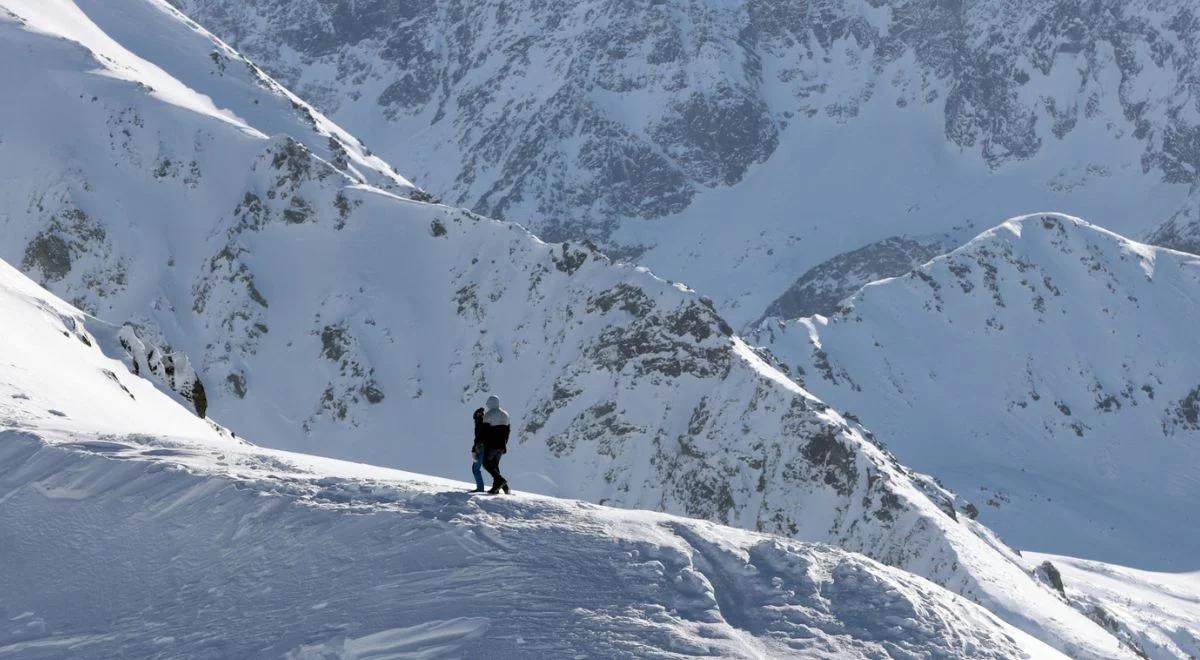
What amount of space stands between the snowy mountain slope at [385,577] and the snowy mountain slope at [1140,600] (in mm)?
62767

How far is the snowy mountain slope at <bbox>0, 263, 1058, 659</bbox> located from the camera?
17375 mm

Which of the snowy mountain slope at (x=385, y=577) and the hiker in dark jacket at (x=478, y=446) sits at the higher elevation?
the hiker in dark jacket at (x=478, y=446)

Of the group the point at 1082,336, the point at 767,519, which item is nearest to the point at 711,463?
the point at 767,519

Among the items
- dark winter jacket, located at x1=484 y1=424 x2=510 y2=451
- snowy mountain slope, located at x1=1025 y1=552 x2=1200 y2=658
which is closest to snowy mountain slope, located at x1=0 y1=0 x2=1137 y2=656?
snowy mountain slope, located at x1=1025 y1=552 x2=1200 y2=658

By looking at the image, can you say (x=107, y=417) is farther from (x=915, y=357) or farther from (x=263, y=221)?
(x=915, y=357)

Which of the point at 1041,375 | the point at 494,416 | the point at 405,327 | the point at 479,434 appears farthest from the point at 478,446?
the point at 1041,375

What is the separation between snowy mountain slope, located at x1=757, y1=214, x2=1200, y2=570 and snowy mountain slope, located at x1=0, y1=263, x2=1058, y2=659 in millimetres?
96468

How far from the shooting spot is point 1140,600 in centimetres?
9406

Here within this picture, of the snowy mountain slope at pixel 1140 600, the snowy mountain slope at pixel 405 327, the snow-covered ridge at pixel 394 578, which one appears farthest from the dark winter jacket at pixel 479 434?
the snowy mountain slope at pixel 1140 600

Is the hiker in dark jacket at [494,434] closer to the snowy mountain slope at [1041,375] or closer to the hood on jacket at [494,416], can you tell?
the hood on jacket at [494,416]

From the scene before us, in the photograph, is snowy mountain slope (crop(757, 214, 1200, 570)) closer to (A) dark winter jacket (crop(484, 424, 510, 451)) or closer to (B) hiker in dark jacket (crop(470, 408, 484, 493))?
(B) hiker in dark jacket (crop(470, 408, 484, 493))

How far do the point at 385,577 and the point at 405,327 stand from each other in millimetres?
70485

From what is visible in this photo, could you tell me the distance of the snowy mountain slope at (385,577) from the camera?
17375 mm

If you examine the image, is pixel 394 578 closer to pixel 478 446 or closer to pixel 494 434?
pixel 478 446
